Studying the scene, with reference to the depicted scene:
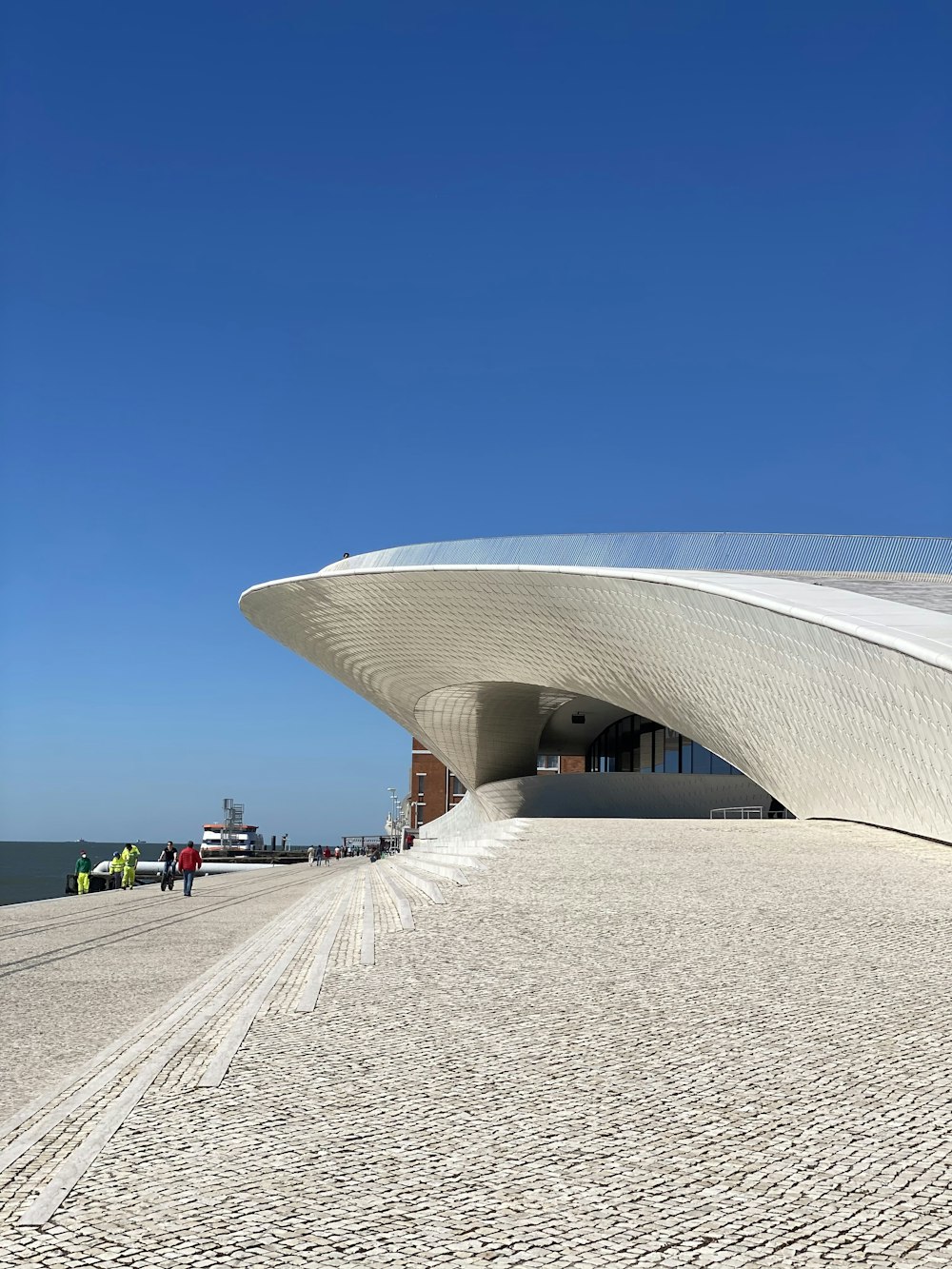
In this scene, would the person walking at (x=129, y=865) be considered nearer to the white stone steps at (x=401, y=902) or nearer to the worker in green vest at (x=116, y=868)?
the worker in green vest at (x=116, y=868)

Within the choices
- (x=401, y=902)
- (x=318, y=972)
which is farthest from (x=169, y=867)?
(x=318, y=972)

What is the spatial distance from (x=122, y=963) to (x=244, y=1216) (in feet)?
26.0

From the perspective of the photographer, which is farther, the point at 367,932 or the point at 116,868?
the point at 116,868

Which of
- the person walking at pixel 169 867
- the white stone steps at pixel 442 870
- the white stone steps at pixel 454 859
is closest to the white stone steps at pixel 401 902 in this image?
the white stone steps at pixel 442 870

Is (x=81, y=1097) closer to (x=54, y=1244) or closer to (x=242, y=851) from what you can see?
(x=54, y=1244)

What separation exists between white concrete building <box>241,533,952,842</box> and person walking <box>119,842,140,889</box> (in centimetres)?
906

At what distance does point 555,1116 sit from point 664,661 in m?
18.9

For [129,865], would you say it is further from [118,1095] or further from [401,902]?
[118,1095]

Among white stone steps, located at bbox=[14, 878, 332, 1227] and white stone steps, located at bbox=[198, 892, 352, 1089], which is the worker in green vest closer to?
white stone steps, located at bbox=[198, 892, 352, 1089]

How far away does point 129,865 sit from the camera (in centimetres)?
2609

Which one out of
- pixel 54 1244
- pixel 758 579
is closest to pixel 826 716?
pixel 758 579

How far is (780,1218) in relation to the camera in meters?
3.60

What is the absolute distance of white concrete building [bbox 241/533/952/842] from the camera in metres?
15.6

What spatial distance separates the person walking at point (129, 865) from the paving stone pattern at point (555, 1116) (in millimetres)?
17712
